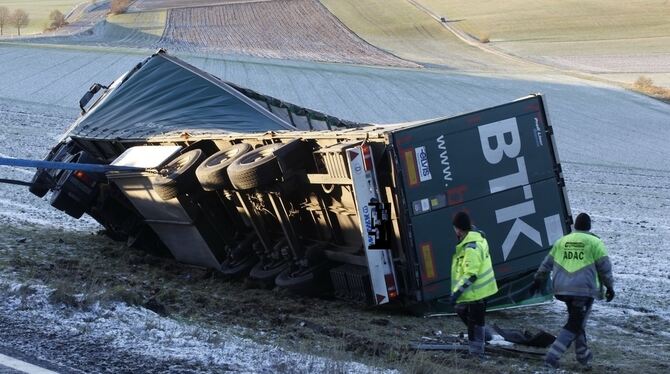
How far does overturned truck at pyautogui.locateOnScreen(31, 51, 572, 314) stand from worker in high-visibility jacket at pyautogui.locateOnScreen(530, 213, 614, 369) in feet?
4.19

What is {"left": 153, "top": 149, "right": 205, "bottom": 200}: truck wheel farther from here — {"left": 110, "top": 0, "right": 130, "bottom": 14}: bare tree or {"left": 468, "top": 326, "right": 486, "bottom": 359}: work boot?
{"left": 110, "top": 0, "right": 130, "bottom": 14}: bare tree

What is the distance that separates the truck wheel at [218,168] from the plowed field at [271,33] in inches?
1419

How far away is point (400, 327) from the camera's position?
827cm

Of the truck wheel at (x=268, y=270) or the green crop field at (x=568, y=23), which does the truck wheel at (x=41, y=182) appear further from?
the green crop field at (x=568, y=23)

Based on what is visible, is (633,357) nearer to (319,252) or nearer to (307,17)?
(319,252)

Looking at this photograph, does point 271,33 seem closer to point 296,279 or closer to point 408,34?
point 408,34

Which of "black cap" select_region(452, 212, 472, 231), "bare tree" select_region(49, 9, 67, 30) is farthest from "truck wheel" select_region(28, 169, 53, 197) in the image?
"bare tree" select_region(49, 9, 67, 30)

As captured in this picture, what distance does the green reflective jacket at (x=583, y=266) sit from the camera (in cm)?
737

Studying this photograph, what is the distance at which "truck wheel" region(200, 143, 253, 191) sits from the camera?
30.0 ft

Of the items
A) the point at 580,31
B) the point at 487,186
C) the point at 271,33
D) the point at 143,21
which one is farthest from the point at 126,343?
the point at 143,21

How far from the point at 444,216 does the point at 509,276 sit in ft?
3.09

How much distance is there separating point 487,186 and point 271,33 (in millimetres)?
48371

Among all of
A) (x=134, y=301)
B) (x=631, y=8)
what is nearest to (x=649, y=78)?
(x=631, y=8)

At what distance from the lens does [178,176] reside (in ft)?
31.1
